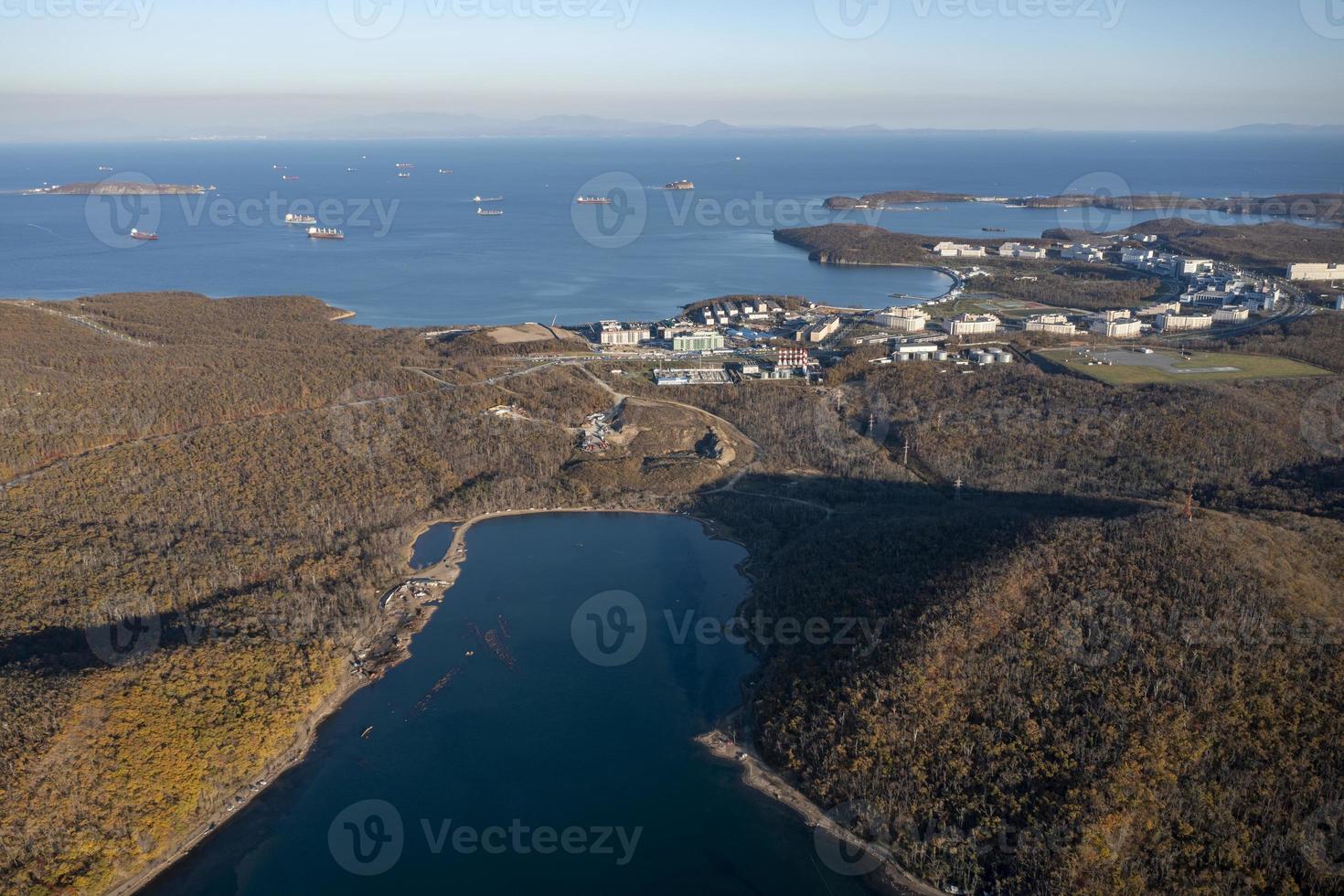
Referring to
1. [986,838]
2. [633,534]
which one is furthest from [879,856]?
[633,534]

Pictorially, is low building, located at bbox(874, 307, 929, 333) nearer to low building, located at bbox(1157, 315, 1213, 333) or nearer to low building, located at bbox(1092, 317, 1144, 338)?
low building, located at bbox(1092, 317, 1144, 338)

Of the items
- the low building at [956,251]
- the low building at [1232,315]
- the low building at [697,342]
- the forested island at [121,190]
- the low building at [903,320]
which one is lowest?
the low building at [697,342]

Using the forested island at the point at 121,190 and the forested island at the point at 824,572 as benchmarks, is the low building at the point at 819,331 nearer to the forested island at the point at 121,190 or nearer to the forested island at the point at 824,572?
the forested island at the point at 824,572

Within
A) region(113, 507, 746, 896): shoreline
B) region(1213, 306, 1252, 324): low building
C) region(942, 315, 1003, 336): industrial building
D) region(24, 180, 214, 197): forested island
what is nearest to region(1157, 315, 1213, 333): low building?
region(1213, 306, 1252, 324): low building

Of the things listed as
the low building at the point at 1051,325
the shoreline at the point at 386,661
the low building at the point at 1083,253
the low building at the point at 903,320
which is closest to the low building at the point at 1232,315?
the low building at the point at 1051,325

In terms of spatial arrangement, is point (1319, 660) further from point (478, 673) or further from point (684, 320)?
point (684, 320)
